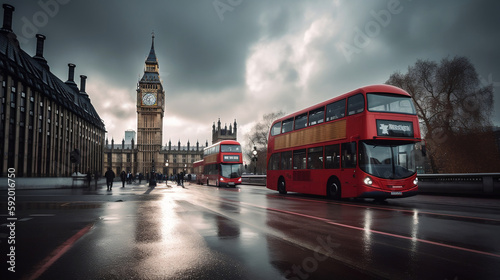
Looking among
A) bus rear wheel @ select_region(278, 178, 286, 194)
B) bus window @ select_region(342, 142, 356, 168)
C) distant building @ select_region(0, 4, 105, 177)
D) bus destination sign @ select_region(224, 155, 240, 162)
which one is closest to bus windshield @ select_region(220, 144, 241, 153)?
bus destination sign @ select_region(224, 155, 240, 162)

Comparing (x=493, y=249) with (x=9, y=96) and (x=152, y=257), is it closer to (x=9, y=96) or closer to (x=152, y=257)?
(x=152, y=257)

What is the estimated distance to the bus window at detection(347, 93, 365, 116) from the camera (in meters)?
11.4

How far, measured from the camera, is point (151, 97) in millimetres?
113062

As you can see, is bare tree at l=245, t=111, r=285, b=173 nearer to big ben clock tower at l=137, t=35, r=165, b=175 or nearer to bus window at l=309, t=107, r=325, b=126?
bus window at l=309, t=107, r=325, b=126

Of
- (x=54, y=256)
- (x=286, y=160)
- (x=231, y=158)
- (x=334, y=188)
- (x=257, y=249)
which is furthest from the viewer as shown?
(x=231, y=158)

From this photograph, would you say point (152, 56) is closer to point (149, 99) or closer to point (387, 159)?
point (149, 99)

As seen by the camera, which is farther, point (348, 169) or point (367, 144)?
point (348, 169)

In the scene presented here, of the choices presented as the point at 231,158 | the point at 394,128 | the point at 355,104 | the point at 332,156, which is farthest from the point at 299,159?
the point at 231,158

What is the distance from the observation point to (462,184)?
52.6ft

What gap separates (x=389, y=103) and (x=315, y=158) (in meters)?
3.88

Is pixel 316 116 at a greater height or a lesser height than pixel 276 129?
greater

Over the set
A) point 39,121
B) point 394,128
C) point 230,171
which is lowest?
point 230,171

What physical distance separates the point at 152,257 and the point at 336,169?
9.75 metres

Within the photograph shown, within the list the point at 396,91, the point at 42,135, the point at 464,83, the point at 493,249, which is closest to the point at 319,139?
the point at 396,91
